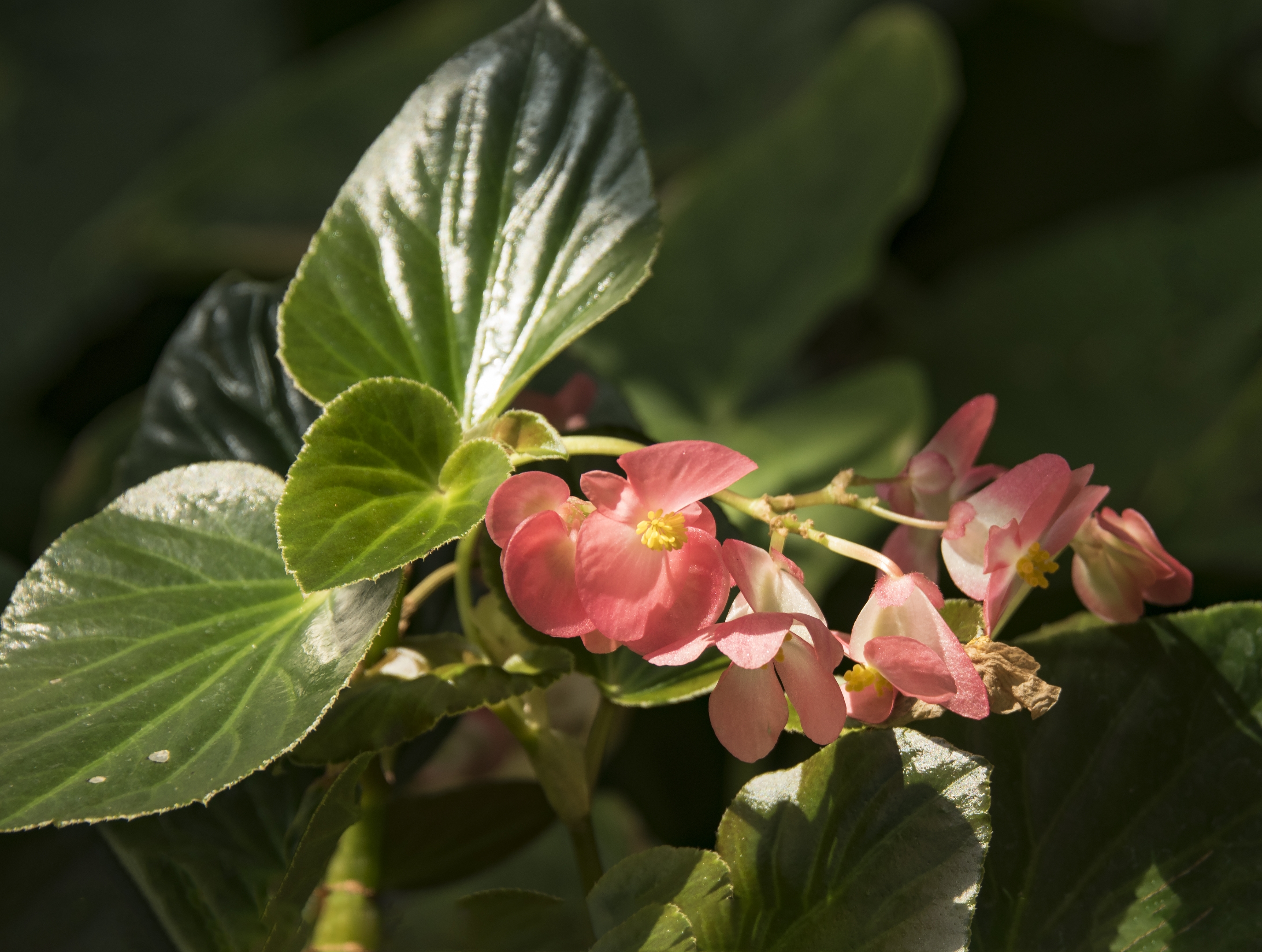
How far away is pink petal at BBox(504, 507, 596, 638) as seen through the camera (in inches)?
10.1

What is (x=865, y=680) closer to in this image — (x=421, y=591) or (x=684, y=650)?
(x=684, y=650)

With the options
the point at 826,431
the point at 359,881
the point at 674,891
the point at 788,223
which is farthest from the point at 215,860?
the point at 788,223

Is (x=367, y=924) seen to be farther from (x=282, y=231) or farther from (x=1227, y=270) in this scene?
(x=1227, y=270)

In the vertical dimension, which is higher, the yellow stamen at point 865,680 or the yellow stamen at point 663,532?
the yellow stamen at point 663,532

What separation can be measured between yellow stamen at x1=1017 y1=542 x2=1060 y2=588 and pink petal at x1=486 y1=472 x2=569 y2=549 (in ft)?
0.38

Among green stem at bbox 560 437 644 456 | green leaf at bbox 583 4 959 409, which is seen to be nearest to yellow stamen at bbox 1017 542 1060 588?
green stem at bbox 560 437 644 456

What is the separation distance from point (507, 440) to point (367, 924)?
0.16 meters

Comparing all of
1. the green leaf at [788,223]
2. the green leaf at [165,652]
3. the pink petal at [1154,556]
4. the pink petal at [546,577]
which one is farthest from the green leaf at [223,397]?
the green leaf at [788,223]

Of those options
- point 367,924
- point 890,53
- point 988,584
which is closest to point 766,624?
point 988,584

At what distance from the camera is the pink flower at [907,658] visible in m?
0.24

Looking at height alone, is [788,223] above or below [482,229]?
below

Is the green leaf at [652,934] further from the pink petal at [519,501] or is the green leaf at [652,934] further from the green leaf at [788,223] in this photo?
the green leaf at [788,223]

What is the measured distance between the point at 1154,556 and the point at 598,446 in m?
0.16

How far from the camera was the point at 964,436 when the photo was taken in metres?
0.31
